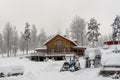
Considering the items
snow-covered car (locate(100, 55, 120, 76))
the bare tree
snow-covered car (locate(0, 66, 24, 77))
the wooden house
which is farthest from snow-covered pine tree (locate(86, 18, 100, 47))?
snow-covered car (locate(0, 66, 24, 77))

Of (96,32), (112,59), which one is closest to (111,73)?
(112,59)

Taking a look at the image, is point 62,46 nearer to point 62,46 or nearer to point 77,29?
point 62,46

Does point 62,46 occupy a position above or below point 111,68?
above

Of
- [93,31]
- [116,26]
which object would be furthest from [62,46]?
[116,26]

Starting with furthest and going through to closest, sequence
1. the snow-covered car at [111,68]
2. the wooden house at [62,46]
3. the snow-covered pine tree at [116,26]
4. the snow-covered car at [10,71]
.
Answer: the snow-covered pine tree at [116,26]
the wooden house at [62,46]
the snow-covered car at [10,71]
the snow-covered car at [111,68]

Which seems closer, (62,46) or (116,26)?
(62,46)

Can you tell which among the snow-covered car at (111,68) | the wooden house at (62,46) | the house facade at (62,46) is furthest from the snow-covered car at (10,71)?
the house facade at (62,46)

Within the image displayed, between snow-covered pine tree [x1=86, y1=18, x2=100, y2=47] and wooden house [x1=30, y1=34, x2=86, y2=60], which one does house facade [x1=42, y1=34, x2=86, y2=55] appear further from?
snow-covered pine tree [x1=86, y1=18, x2=100, y2=47]

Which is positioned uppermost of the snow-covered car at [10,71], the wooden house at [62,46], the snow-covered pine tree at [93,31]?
the snow-covered pine tree at [93,31]

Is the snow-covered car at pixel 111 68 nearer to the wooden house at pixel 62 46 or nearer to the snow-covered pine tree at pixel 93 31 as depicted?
the wooden house at pixel 62 46

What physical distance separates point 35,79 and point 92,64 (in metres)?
13.8

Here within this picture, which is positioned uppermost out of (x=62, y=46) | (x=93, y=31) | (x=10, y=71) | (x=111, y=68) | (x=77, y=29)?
(x=77, y=29)

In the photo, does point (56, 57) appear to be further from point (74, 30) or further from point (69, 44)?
point (74, 30)

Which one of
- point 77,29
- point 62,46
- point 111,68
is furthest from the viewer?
point 77,29
